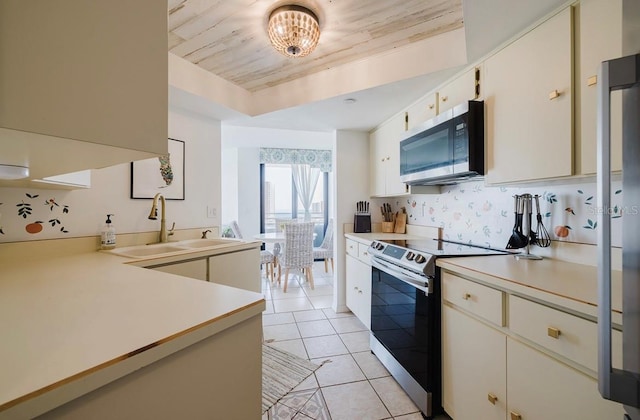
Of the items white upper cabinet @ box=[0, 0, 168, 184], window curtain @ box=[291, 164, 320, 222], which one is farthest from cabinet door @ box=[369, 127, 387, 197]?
window curtain @ box=[291, 164, 320, 222]

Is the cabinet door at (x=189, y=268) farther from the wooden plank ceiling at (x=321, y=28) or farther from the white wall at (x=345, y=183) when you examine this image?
the white wall at (x=345, y=183)

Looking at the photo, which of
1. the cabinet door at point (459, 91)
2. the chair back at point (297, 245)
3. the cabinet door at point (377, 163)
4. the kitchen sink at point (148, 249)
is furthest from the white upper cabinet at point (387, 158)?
the kitchen sink at point (148, 249)

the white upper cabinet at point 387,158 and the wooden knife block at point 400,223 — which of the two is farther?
the wooden knife block at point 400,223

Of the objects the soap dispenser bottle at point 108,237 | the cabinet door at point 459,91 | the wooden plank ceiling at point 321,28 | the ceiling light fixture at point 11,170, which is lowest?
the soap dispenser bottle at point 108,237

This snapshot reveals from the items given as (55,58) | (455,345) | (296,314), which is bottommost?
(296,314)

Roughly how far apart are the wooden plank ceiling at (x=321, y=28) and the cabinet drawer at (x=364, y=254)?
1.61 m

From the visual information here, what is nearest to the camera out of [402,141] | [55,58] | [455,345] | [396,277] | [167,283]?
[55,58]

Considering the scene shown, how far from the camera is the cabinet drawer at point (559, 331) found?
0.82m

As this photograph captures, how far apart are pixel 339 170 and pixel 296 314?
1.76 meters

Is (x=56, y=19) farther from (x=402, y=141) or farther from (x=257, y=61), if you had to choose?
(x=402, y=141)

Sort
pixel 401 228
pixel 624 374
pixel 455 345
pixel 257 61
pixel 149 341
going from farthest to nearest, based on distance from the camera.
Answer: pixel 401 228, pixel 257 61, pixel 455 345, pixel 624 374, pixel 149 341

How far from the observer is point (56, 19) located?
373 millimetres

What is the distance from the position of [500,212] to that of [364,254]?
3.81 feet

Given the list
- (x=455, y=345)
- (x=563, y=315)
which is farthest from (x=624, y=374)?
(x=455, y=345)
